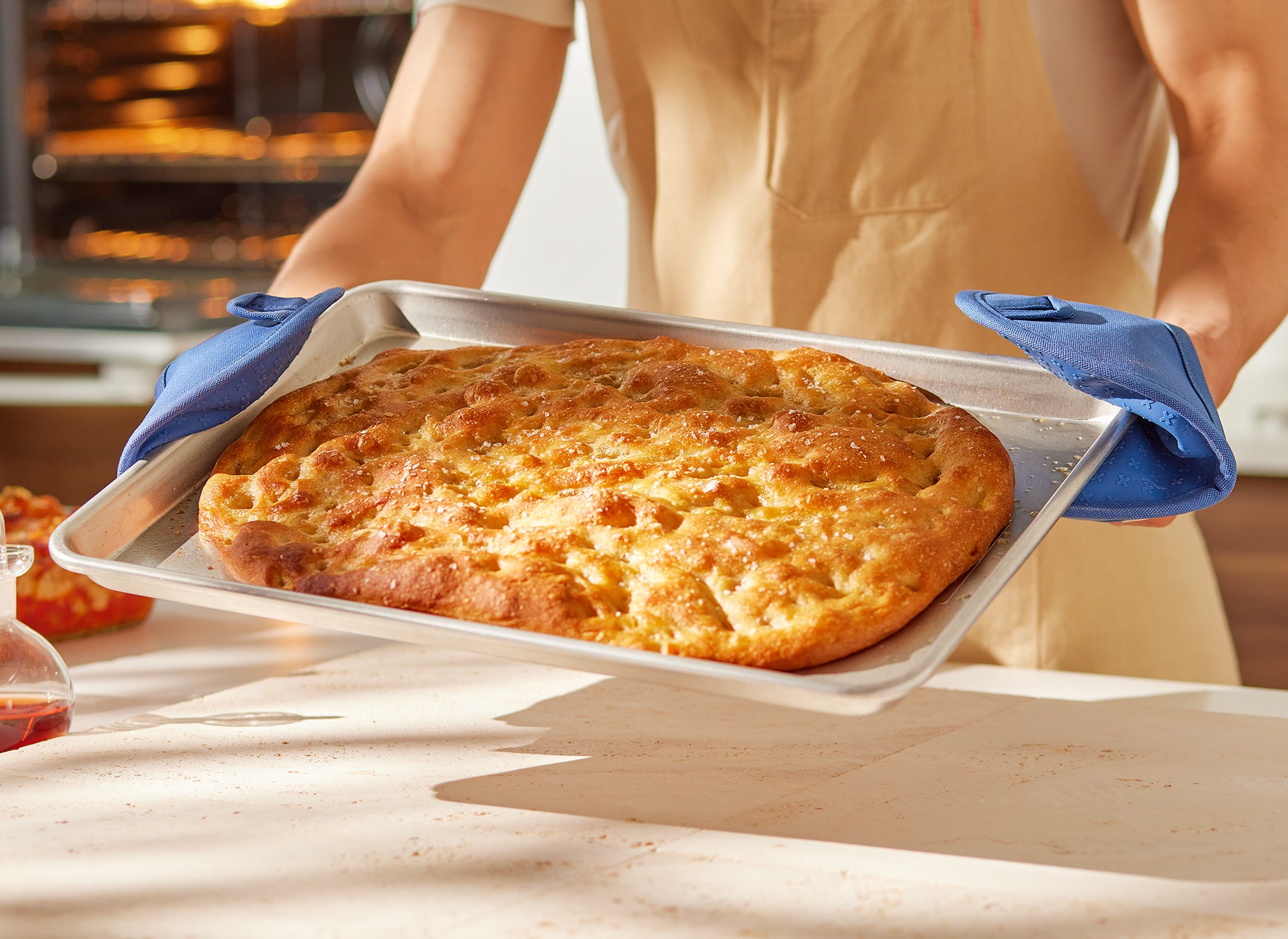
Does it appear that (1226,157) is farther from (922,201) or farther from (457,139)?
(457,139)

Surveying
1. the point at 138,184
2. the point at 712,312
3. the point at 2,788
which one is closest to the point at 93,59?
the point at 138,184

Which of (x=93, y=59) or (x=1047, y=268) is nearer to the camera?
(x=1047, y=268)

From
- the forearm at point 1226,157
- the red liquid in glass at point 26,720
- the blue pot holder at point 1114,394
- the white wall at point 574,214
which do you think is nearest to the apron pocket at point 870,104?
the forearm at point 1226,157

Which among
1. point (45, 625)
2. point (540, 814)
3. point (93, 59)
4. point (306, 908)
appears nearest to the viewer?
point (306, 908)

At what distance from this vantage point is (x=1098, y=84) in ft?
4.90

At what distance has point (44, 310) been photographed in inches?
133

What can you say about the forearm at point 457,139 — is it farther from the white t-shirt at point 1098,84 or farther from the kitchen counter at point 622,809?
the kitchen counter at point 622,809

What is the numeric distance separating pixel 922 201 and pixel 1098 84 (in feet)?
0.75

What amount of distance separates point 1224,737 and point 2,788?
0.87m

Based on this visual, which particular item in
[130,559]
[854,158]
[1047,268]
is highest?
[854,158]

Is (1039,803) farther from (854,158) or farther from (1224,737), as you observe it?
(854,158)

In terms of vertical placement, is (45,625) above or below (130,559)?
below

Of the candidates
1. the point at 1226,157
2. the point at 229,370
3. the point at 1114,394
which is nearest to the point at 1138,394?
the point at 1114,394

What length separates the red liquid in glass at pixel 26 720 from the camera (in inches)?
38.8
